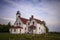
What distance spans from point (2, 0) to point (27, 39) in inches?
124

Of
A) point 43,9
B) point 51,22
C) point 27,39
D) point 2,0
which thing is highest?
point 2,0

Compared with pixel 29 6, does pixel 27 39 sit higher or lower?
lower

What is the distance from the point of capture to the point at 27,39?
302 inches

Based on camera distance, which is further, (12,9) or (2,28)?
(2,28)

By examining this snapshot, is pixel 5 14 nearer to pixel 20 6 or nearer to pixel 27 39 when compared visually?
pixel 20 6

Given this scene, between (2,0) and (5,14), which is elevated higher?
(2,0)

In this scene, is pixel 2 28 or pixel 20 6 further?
pixel 2 28

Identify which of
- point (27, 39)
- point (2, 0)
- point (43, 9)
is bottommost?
point (27, 39)

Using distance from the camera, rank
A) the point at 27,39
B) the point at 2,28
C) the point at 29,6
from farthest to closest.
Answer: the point at 2,28 < the point at 29,6 < the point at 27,39

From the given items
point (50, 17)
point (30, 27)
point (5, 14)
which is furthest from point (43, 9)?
point (30, 27)

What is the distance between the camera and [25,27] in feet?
44.4

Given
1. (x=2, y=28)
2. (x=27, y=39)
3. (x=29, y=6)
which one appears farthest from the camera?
(x=2, y=28)

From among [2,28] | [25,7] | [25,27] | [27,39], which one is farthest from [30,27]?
[27,39]

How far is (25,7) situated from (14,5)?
0.66m
